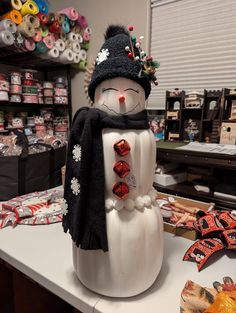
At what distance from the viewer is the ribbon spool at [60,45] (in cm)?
153

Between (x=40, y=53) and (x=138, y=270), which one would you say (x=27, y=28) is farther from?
(x=138, y=270)

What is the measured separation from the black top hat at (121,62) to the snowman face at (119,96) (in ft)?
0.04

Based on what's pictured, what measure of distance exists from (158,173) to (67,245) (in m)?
0.61

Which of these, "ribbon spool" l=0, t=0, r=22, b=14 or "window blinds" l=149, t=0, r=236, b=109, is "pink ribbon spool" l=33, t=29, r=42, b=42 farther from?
"window blinds" l=149, t=0, r=236, b=109

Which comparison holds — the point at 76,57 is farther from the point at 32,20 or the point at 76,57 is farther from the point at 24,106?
the point at 24,106

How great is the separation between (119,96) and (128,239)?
31 centimetres

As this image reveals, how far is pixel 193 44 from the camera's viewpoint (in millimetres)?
1408

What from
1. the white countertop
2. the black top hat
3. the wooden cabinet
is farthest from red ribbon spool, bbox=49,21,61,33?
the white countertop

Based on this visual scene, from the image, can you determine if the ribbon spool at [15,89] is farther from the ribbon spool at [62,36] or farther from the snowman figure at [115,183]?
the snowman figure at [115,183]

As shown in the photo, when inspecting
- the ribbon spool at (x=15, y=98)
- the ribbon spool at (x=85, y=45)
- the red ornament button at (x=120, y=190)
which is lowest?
the red ornament button at (x=120, y=190)

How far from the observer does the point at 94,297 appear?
51cm

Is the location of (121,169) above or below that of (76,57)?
below

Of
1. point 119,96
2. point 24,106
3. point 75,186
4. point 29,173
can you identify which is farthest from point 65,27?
point 75,186

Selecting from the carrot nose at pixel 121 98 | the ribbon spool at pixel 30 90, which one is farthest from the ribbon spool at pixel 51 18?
the carrot nose at pixel 121 98
